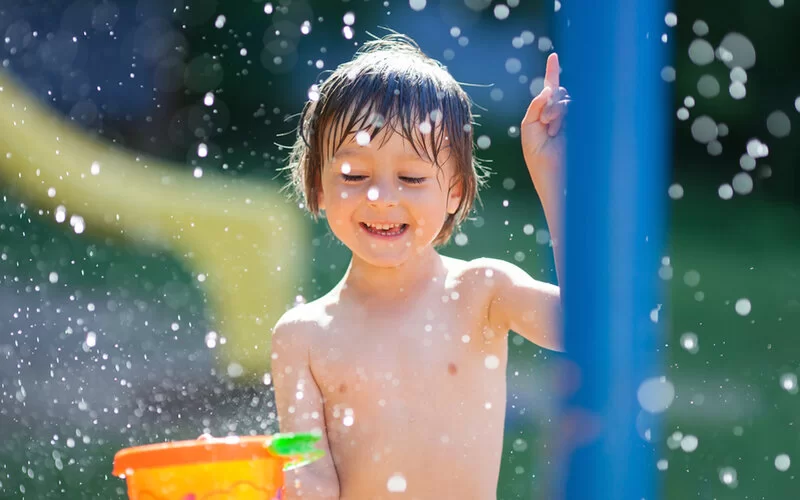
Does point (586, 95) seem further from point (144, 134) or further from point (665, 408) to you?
point (144, 134)

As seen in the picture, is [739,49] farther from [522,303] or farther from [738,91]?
[522,303]

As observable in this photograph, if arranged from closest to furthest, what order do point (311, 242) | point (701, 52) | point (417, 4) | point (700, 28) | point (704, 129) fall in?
point (311, 242) < point (417, 4) < point (701, 52) < point (700, 28) < point (704, 129)

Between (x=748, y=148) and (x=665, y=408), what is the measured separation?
3724 mm

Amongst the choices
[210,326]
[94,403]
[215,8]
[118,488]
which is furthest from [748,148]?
[118,488]

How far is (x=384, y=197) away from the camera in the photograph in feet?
5.23

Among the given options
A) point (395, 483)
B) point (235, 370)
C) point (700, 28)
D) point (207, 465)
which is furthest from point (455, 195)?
point (700, 28)

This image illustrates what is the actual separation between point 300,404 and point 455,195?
0.42 metres

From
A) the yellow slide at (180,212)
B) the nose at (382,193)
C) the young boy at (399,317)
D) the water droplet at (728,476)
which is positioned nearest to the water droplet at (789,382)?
the water droplet at (728,476)

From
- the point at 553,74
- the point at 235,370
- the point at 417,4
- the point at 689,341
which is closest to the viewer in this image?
the point at 553,74

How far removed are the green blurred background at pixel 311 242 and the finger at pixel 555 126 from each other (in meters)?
1.54

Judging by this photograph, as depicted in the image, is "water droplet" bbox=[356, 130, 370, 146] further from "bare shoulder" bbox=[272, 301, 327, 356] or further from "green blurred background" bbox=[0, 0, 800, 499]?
"green blurred background" bbox=[0, 0, 800, 499]

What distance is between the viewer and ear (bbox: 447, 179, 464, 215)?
1.73 meters

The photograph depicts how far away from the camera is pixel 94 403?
370cm

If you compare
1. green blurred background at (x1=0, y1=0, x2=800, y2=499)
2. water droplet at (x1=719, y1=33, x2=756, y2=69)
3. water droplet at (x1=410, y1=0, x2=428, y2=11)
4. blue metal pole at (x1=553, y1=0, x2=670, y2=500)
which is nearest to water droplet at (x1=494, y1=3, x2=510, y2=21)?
green blurred background at (x1=0, y1=0, x2=800, y2=499)
